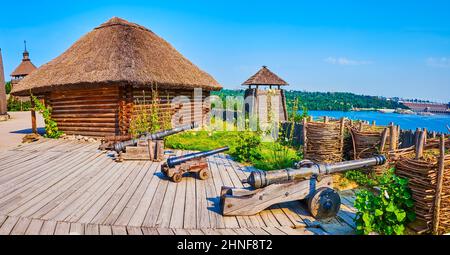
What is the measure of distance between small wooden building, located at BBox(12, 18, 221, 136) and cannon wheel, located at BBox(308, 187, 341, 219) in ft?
25.4

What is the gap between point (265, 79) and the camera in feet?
78.1

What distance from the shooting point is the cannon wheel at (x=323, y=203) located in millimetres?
4371

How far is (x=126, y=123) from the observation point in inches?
442

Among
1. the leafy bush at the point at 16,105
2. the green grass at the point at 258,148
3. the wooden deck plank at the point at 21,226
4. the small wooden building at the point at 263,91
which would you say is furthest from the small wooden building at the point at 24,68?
the wooden deck plank at the point at 21,226

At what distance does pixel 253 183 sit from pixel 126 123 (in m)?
8.08

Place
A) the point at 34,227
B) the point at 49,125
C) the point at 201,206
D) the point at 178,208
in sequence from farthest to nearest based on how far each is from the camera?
the point at 49,125, the point at 201,206, the point at 178,208, the point at 34,227

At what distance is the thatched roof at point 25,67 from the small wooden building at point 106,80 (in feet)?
146

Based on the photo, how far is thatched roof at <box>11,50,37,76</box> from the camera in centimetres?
4994

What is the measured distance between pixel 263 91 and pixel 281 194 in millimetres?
20456

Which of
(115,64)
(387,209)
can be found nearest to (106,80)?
(115,64)

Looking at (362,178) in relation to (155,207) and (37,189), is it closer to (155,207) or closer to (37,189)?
(155,207)
